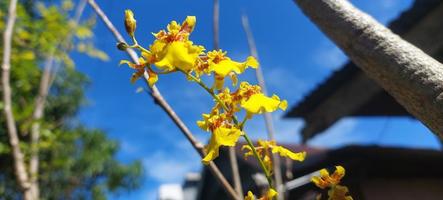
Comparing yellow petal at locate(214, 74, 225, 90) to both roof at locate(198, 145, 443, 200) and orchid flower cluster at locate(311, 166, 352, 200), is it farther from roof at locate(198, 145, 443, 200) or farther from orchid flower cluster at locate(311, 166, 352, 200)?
roof at locate(198, 145, 443, 200)

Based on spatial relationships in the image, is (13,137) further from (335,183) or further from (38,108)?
(335,183)

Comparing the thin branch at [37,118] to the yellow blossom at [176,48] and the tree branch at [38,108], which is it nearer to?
the tree branch at [38,108]

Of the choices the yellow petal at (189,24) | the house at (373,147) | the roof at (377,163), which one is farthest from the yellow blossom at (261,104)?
the roof at (377,163)

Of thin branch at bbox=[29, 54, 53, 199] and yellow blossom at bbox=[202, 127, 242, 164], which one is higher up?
thin branch at bbox=[29, 54, 53, 199]

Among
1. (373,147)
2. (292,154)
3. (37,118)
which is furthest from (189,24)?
(373,147)

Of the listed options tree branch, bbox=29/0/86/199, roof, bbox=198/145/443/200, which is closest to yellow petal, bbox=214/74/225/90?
tree branch, bbox=29/0/86/199

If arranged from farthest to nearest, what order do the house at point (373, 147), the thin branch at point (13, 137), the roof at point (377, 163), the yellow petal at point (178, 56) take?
the roof at point (377, 163) < the house at point (373, 147) < the thin branch at point (13, 137) < the yellow petal at point (178, 56)
